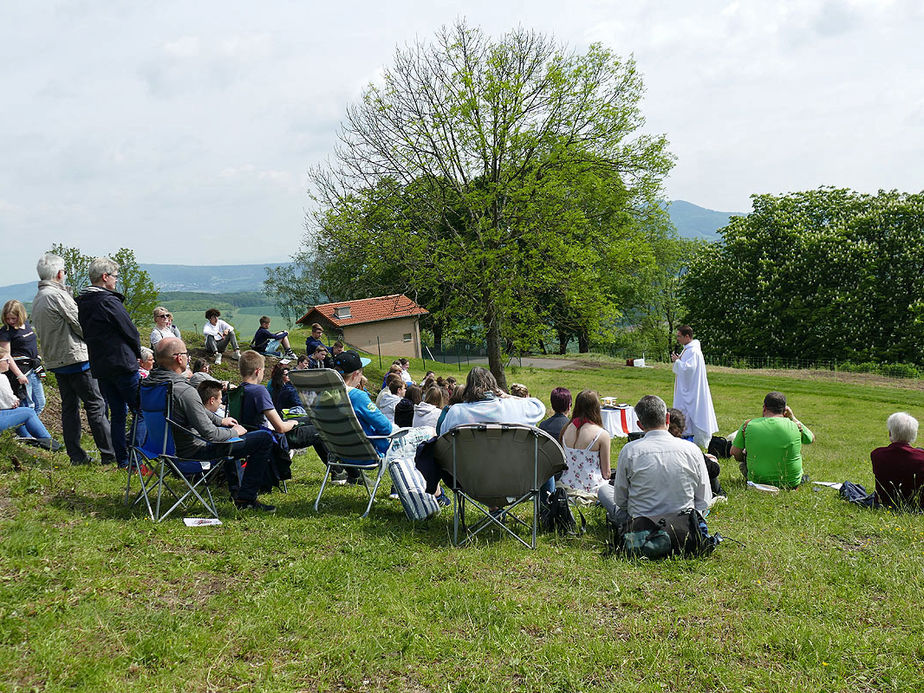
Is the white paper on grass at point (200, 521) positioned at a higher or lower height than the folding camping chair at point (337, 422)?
lower

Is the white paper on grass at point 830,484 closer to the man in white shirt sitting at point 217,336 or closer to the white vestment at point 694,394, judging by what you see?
the white vestment at point 694,394

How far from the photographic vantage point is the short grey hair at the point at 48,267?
7.23 m

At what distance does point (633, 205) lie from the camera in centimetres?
2272

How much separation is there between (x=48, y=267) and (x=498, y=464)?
17.3 feet

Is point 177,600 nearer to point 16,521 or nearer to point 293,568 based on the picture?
point 293,568

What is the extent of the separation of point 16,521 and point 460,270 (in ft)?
47.8

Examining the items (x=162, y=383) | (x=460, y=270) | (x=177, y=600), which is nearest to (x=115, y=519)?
(x=162, y=383)

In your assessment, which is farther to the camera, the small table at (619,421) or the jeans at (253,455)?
the small table at (619,421)

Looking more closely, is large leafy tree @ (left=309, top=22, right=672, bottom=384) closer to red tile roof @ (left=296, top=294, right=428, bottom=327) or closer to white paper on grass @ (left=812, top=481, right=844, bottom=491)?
white paper on grass @ (left=812, top=481, right=844, bottom=491)

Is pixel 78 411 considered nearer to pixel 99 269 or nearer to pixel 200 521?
pixel 99 269

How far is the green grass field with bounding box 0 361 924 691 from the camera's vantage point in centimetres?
336

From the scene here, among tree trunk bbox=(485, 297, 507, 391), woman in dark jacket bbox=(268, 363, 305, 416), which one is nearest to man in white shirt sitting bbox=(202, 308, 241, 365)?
tree trunk bbox=(485, 297, 507, 391)

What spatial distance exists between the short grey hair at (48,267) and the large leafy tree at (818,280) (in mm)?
40331

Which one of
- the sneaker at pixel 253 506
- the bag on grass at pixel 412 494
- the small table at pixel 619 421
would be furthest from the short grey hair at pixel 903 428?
the sneaker at pixel 253 506
